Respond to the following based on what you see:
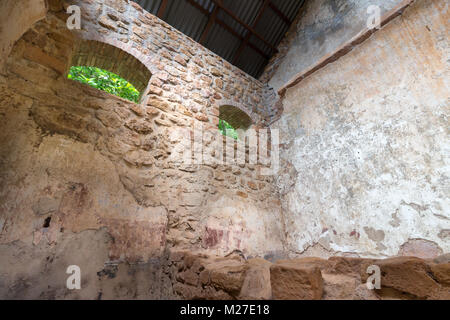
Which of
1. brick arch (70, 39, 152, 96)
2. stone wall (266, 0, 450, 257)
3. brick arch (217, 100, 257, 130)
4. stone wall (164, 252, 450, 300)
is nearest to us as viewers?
stone wall (164, 252, 450, 300)

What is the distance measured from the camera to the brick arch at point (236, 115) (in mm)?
3738

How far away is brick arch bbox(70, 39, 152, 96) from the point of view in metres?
2.57

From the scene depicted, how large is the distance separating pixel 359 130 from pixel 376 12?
1.92 m

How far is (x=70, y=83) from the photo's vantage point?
2201 mm

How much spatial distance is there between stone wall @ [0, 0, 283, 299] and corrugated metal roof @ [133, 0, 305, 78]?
3.68 feet

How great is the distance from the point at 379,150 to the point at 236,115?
7.34ft

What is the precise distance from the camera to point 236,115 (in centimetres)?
398
